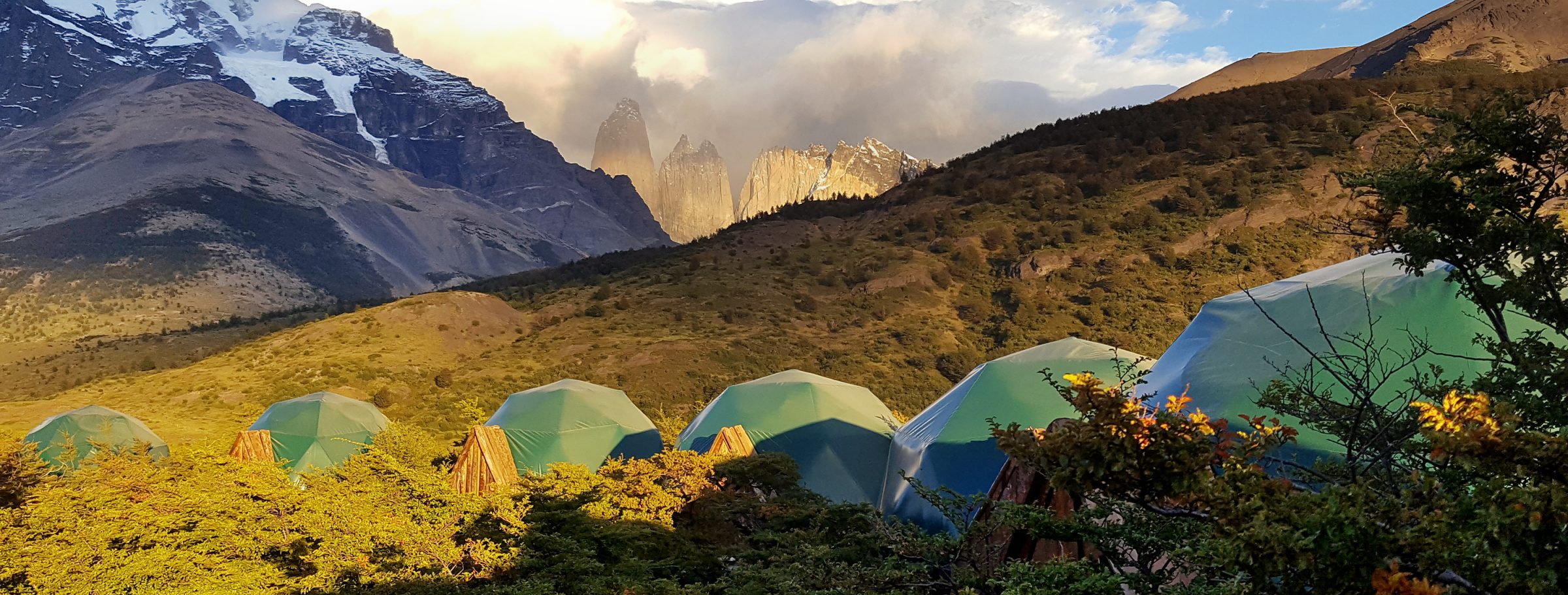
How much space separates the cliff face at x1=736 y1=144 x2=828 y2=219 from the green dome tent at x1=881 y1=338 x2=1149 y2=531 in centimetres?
16792

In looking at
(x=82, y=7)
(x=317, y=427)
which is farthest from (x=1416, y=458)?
(x=82, y=7)

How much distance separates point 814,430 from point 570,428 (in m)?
7.15

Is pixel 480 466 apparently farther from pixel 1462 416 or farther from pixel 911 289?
pixel 911 289

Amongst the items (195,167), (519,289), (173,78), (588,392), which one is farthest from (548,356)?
(173,78)

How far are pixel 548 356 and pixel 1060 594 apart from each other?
136 ft

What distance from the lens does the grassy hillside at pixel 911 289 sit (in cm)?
Answer: 4088

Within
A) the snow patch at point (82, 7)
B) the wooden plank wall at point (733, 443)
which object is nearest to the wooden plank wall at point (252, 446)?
the wooden plank wall at point (733, 443)

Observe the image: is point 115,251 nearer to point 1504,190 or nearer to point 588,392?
point 588,392

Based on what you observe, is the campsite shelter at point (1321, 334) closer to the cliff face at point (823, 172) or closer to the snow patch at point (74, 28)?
the cliff face at point (823, 172)

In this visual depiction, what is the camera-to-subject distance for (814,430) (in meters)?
22.4

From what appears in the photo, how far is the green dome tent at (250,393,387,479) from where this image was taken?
88.6 feet

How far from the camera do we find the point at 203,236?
95875 millimetres

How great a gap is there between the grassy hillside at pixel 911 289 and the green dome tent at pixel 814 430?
1415 cm

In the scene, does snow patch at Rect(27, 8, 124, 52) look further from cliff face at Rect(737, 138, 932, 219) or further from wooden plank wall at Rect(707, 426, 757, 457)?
wooden plank wall at Rect(707, 426, 757, 457)
